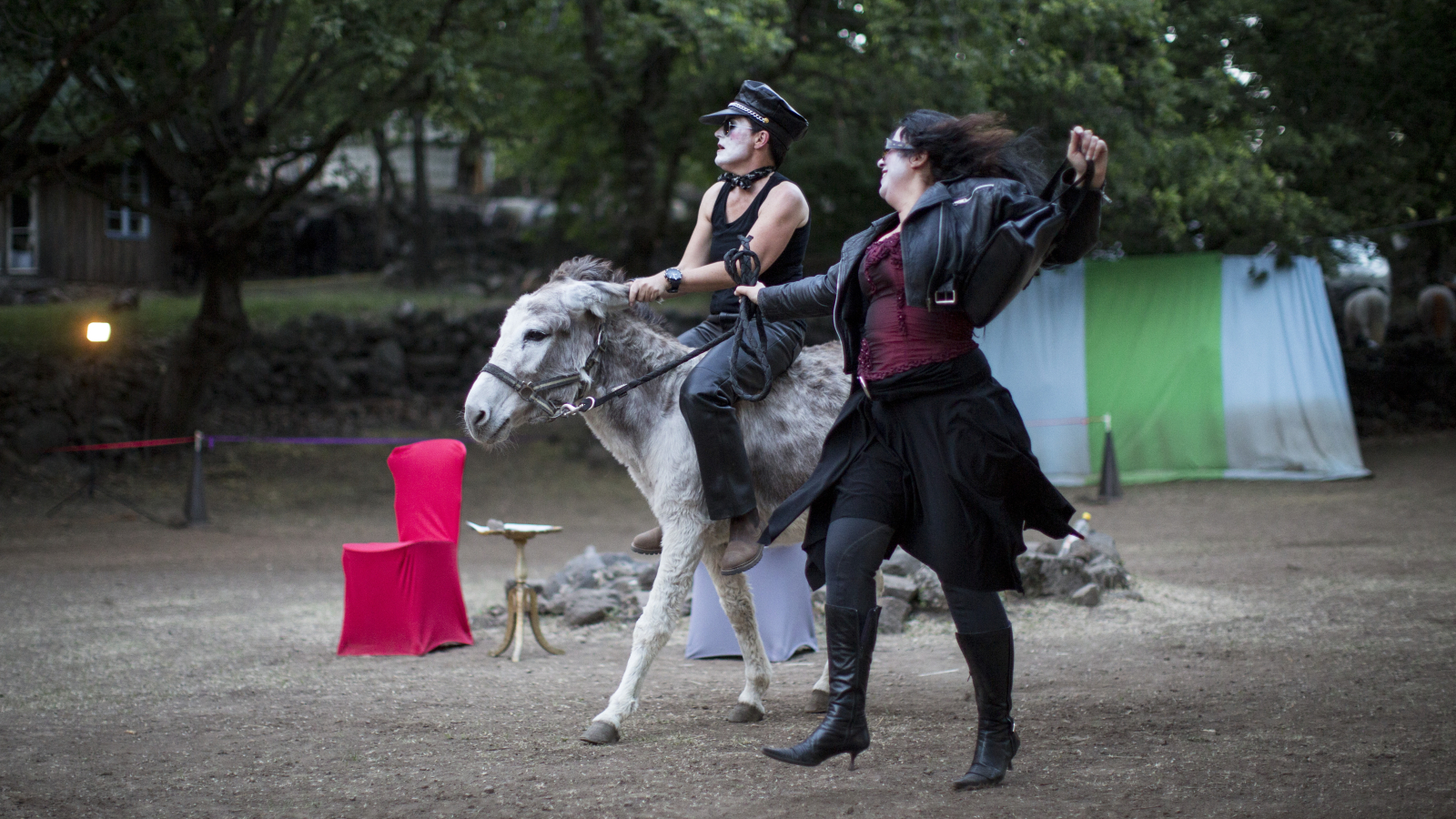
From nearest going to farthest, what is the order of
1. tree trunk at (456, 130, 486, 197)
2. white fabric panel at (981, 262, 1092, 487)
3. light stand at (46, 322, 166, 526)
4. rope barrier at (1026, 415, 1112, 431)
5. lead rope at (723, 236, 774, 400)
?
lead rope at (723, 236, 774, 400), light stand at (46, 322, 166, 526), rope barrier at (1026, 415, 1112, 431), white fabric panel at (981, 262, 1092, 487), tree trunk at (456, 130, 486, 197)

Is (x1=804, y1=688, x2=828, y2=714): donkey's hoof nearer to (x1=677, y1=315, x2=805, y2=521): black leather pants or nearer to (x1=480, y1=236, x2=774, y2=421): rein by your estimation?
(x1=677, y1=315, x2=805, y2=521): black leather pants

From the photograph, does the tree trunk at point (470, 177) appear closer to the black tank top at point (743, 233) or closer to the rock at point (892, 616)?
the rock at point (892, 616)

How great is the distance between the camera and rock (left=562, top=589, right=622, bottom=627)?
738 centimetres

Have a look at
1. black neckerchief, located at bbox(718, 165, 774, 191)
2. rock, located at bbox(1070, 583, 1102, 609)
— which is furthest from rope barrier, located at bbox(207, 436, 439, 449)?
black neckerchief, located at bbox(718, 165, 774, 191)

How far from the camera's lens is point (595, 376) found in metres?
4.70

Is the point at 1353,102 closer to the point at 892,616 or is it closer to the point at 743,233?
the point at 892,616

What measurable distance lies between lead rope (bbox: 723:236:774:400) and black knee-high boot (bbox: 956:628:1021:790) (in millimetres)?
1351

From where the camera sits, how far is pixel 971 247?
3371 millimetres

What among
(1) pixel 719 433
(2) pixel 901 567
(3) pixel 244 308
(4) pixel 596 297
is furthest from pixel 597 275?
(3) pixel 244 308

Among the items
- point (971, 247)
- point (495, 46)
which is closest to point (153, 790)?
point (971, 247)

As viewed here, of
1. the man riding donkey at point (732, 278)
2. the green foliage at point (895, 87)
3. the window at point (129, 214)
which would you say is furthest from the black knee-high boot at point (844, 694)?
the window at point (129, 214)

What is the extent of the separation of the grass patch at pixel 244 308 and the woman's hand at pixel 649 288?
14.4 metres

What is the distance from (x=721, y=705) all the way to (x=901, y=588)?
95.8 inches

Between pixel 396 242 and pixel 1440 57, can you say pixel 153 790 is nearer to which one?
pixel 1440 57
